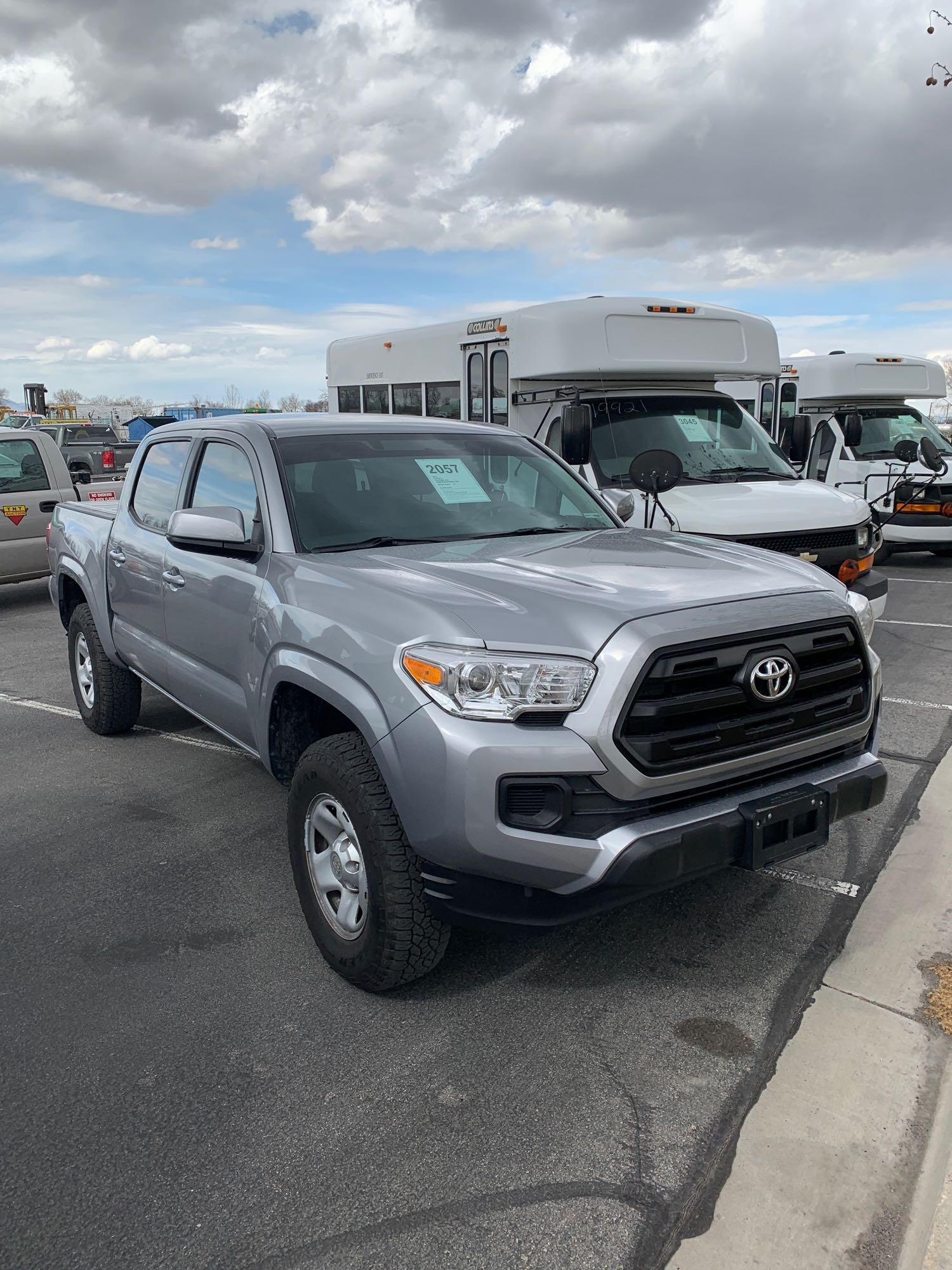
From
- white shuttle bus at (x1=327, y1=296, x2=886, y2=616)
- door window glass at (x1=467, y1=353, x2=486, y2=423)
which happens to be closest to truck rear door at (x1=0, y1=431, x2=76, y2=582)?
door window glass at (x1=467, y1=353, x2=486, y2=423)

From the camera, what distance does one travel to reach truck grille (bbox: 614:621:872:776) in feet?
9.05

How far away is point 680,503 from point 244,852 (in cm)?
429

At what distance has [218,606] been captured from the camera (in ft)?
13.6

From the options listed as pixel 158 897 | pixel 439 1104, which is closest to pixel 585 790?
pixel 439 1104

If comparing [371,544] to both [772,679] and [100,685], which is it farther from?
[100,685]

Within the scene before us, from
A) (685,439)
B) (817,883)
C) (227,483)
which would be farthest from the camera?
(685,439)

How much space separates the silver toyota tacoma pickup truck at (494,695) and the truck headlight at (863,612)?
0.06 ft

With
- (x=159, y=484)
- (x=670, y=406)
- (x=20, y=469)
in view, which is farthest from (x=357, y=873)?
(x=20, y=469)

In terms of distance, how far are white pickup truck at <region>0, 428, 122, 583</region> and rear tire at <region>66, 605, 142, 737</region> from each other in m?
5.10

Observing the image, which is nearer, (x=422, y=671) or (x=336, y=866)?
(x=422, y=671)

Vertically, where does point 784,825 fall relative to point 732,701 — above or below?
below

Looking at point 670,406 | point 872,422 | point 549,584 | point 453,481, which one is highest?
point 670,406

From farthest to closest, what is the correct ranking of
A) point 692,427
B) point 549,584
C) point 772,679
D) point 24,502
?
point 24,502 → point 692,427 → point 549,584 → point 772,679

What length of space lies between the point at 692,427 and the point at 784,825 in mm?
5880
